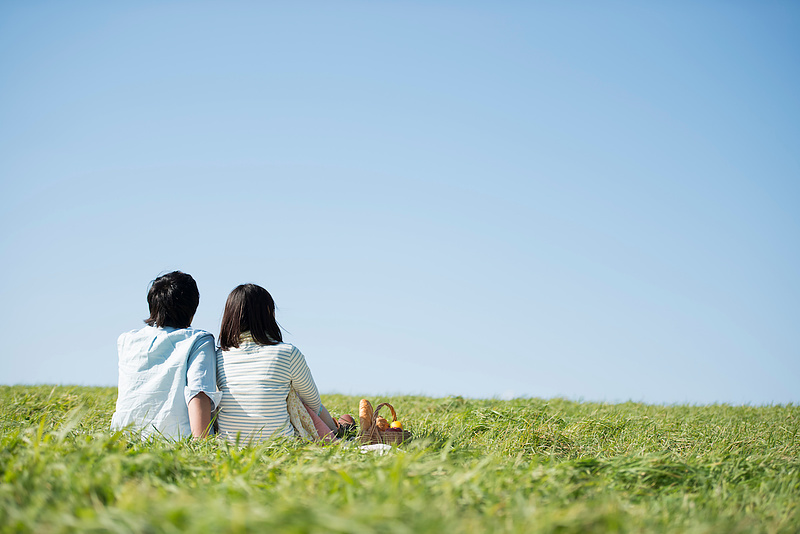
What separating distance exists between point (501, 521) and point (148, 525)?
142 cm

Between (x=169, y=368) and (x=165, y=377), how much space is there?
0.09 meters

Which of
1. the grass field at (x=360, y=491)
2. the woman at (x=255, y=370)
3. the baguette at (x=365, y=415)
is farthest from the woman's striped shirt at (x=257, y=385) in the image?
the grass field at (x=360, y=491)

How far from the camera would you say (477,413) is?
7289 millimetres

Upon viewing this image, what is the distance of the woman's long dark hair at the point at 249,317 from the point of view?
531 centimetres

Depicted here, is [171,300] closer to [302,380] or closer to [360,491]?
[302,380]

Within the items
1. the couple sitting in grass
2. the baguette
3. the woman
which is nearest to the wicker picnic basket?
the baguette

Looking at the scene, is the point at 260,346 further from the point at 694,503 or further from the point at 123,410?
the point at 694,503

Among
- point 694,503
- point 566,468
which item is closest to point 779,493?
point 694,503

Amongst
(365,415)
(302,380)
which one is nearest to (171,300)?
(302,380)

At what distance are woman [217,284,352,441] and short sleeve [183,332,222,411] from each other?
10cm

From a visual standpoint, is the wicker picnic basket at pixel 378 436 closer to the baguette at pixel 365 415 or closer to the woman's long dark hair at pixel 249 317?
the baguette at pixel 365 415

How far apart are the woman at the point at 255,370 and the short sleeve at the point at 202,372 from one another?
103mm

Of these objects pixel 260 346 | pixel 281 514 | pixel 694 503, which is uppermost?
pixel 260 346

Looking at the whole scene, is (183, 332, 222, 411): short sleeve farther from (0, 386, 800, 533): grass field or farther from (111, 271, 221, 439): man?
(0, 386, 800, 533): grass field
